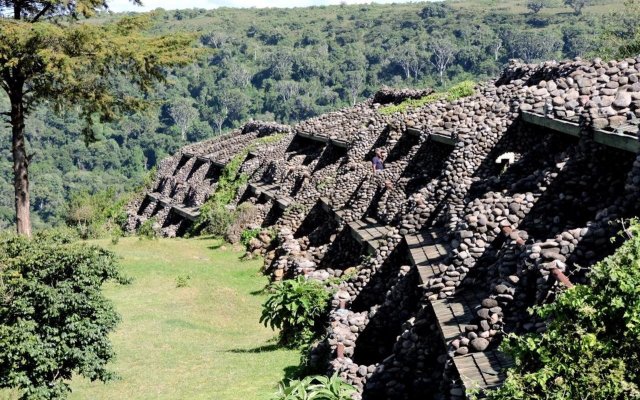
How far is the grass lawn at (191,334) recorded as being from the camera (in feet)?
48.1

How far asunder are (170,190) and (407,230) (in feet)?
113

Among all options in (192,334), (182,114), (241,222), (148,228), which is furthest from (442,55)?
(192,334)

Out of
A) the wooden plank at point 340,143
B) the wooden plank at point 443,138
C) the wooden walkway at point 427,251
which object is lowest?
the wooden plank at point 340,143

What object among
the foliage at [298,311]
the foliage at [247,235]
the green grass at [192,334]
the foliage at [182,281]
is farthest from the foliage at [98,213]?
the foliage at [298,311]

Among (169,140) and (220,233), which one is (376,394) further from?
(169,140)

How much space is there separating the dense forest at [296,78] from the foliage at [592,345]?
96.5m

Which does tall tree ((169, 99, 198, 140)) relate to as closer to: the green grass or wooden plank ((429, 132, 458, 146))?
the green grass

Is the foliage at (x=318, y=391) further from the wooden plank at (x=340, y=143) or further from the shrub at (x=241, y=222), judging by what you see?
the shrub at (x=241, y=222)

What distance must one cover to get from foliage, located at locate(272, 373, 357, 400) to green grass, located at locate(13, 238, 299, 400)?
2.13 metres

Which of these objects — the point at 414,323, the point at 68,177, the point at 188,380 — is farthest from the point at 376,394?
the point at 68,177

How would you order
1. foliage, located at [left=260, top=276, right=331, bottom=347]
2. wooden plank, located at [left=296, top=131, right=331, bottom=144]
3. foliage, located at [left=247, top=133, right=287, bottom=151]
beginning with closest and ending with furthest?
foliage, located at [left=260, top=276, right=331, bottom=347]
wooden plank, located at [left=296, top=131, right=331, bottom=144]
foliage, located at [left=247, top=133, right=287, bottom=151]

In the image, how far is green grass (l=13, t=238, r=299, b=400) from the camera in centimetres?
1466

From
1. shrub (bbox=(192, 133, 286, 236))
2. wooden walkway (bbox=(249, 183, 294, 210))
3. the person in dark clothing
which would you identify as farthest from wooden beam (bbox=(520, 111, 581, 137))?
shrub (bbox=(192, 133, 286, 236))

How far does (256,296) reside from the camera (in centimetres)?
2352
